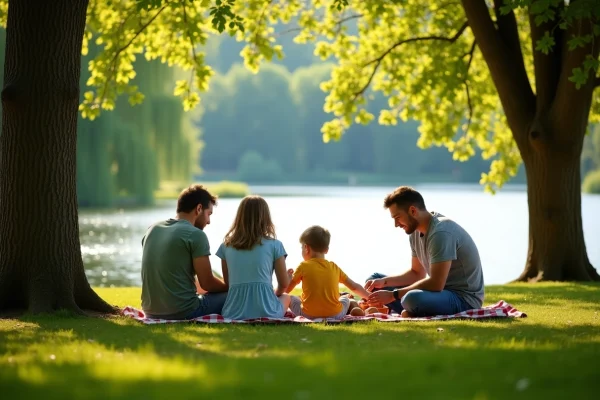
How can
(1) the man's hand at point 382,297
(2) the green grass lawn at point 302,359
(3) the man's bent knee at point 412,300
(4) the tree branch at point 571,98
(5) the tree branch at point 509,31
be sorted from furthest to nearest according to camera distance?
(5) the tree branch at point 509,31
(4) the tree branch at point 571,98
(1) the man's hand at point 382,297
(3) the man's bent knee at point 412,300
(2) the green grass lawn at point 302,359

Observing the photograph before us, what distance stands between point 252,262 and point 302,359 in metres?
2.75

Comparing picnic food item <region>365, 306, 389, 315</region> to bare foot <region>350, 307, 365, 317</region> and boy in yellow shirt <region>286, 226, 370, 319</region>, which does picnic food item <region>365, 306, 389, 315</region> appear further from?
boy in yellow shirt <region>286, 226, 370, 319</region>

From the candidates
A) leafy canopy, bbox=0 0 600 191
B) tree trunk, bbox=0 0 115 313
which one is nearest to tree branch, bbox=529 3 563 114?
leafy canopy, bbox=0 0 600 191

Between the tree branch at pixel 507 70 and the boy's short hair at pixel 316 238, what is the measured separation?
6.28 meters

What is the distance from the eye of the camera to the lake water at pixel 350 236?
20453mm

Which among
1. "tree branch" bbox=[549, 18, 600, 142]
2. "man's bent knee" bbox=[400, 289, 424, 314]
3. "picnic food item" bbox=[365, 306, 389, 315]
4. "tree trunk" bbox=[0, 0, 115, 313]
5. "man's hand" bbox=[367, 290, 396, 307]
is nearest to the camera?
"man's bent knee" bbox=[400, 289, 424, 314]

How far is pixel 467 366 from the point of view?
4840 millimetres

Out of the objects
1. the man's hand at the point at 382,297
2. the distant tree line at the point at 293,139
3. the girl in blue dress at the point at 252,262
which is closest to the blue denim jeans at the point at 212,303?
the girl in blue dress at the point at 252,262

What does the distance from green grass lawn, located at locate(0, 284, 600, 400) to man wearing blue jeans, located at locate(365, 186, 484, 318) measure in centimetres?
38

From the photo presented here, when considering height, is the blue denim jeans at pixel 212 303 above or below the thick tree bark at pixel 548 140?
below

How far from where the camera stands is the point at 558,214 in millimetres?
13047

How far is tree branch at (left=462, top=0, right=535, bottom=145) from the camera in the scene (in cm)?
1308

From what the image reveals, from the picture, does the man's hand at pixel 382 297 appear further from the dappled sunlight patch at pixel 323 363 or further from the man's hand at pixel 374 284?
the dappled sunlight patch at pixel 323 363

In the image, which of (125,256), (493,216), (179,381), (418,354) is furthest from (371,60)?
(493,216)
